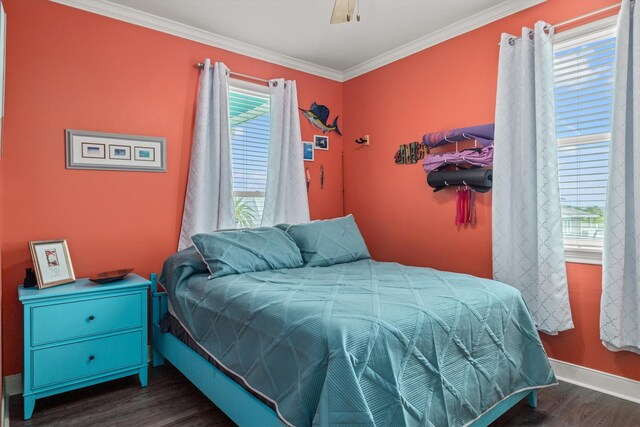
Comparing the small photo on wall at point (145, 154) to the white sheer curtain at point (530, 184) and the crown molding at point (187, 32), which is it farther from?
the white sheer curtain at point (530, 184)

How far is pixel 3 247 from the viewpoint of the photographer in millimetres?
2408

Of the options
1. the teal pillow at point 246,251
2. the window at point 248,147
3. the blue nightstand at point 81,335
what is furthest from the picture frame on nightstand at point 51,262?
the window at point 248,147

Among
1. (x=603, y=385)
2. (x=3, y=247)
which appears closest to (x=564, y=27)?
(x=603, y=385)

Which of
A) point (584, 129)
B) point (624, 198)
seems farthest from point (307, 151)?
point (624, 198)

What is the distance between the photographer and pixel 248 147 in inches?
138

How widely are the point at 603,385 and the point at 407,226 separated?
1.75m

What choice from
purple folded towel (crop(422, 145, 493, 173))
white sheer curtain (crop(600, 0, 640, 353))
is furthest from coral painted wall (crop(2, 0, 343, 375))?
white sheer curtain (crop(600, 0, 640, 353))

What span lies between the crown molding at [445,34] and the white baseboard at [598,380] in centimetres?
241

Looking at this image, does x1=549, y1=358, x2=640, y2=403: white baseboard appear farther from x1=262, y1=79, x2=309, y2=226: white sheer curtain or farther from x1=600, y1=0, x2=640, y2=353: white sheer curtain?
x1=262, y1=79, x2=309, y2=226: white sheer curtain

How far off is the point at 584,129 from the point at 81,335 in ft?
10.8

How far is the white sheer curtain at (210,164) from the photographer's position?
309 centimetres

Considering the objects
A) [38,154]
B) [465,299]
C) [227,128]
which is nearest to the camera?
[465,299]

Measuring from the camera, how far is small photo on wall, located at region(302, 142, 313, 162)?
12.7 feet

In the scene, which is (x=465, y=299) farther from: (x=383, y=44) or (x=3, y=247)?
(x=3, y=247)
